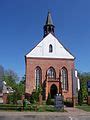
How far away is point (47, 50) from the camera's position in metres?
55.3

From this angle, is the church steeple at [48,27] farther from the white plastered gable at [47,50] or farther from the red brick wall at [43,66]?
the red brick wall at [43,66]

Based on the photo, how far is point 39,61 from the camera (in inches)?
2141

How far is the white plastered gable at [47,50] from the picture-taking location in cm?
5466

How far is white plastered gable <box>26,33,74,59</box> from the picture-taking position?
54656 mm

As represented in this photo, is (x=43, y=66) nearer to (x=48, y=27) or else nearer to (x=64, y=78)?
(x=64, y=78)

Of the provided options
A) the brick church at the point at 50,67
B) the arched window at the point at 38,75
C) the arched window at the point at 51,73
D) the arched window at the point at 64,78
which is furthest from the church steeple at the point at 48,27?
the arched window at the point at 64,78

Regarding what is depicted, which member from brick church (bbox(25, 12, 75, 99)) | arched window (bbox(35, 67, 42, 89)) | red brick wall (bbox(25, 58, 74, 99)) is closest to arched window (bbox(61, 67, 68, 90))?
brick church (bbox(25, 12, 75, 99))

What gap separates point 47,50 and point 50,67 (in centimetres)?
361

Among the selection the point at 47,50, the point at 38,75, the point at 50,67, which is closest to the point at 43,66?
the point at 50,67

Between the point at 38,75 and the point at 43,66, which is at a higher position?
the point at 43,66

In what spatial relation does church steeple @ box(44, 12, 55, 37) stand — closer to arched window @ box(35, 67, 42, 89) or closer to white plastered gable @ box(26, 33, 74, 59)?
white plastered gable @ box(26, 33, 74, 59)

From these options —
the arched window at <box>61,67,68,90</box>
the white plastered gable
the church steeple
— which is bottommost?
the arched window at <box>61,67,68,90</box>

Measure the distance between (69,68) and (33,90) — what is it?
8775 mm

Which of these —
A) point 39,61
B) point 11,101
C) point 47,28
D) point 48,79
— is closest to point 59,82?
point 48,79
